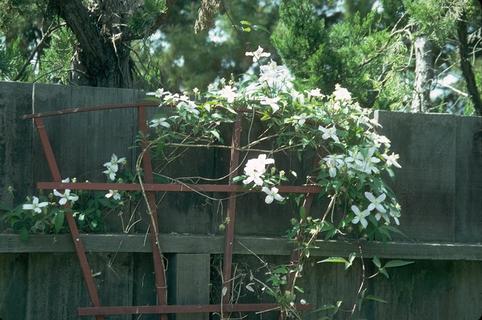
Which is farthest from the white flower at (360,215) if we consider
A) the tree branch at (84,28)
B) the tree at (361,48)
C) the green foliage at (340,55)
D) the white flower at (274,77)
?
the green foliage at (340,55)

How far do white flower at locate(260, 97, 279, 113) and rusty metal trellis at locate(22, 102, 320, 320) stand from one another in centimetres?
15

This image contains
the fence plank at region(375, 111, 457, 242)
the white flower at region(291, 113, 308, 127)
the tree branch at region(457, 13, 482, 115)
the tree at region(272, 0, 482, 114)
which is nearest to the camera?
the white flower at region(291, 113, 308, 127)

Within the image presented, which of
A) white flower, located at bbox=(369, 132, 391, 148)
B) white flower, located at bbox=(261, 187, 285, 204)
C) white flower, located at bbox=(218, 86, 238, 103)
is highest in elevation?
white flower, located at bbox=(218, 86, 238, 103)

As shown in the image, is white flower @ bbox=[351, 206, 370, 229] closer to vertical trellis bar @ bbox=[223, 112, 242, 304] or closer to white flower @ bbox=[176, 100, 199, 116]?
vertical trellis bar @ bbox=[223, 112, 242, 304]

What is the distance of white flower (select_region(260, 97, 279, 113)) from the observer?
5132 millimetres

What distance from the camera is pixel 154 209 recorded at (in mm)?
5043

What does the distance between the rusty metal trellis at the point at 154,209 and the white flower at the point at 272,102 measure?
6.0 inches

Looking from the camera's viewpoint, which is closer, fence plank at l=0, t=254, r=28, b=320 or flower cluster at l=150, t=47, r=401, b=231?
fence plank at l=0, t=254, r=28, b=320

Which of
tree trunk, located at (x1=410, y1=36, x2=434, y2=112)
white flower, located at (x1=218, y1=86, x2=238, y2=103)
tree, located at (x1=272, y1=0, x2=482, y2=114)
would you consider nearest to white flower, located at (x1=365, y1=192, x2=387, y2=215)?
white flower, located at (x1=218, y1=86, x2=238, y2=103)

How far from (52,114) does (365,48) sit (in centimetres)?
405

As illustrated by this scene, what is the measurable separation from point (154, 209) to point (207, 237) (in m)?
0.37

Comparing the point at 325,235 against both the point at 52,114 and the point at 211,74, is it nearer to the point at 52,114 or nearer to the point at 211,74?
the point at 52,114

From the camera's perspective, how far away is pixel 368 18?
8180mm

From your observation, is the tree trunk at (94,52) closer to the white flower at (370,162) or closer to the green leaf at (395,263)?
the white flower at (370,162)
